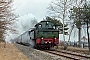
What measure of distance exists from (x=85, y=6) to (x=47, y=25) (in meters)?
7.20

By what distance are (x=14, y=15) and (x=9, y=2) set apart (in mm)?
2968

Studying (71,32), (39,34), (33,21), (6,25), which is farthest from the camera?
(33,21)

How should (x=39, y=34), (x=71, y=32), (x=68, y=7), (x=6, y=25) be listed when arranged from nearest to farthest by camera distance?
(x=39, y=34) → (x=6, y=25) → (x=68, y=7) → (x=71, y=32)

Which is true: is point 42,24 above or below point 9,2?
below

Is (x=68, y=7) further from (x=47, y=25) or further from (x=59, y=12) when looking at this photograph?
(x=47, y=25)

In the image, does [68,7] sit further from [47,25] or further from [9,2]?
[9,2]

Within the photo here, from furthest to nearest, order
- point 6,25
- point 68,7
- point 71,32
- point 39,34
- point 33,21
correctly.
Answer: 1. point 33,21
2. point 71,32
3. point 68,7
4. point 6,25
5. point 39,34

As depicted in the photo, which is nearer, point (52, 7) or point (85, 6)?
point (85, 6)

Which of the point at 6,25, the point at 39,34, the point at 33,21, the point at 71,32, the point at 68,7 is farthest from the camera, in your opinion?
the point at 33,21

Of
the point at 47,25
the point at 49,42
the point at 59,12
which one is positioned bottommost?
the point at 49,42

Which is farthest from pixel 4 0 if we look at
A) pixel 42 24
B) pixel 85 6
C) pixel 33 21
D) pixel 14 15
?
pixel 33 21

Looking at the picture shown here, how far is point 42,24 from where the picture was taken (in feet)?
95.0

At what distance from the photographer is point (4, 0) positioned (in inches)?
1093

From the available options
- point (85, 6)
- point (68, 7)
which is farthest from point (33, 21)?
point (85, 6)
